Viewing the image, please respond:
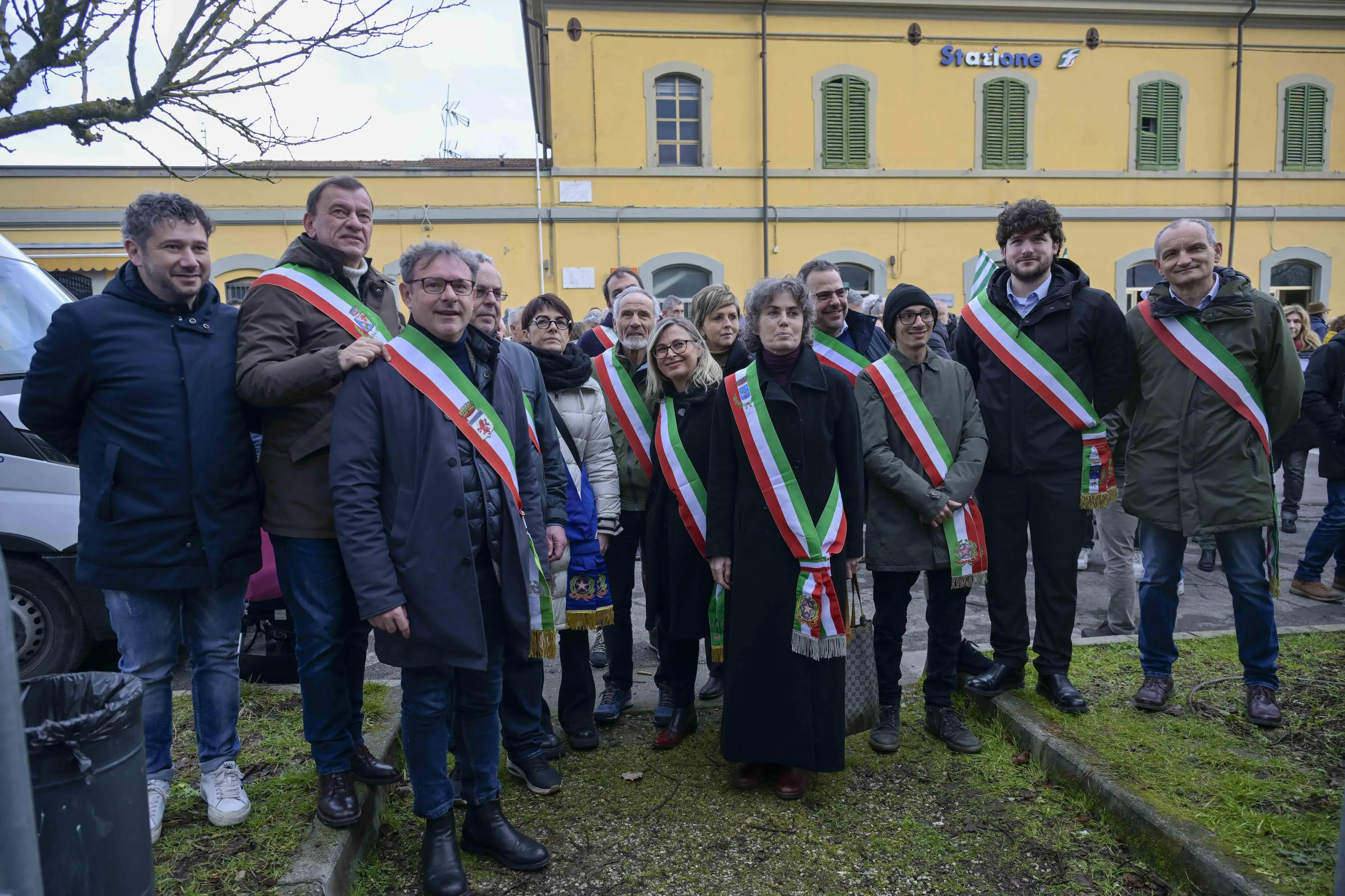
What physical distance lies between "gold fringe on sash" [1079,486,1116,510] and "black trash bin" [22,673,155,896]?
3561 mm

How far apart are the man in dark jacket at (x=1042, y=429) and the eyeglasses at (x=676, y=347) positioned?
1303mm

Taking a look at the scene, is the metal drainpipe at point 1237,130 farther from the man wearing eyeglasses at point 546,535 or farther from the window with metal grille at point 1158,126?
the man wearing eyeglasses at point 546,535

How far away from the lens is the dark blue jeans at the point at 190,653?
2.86 m

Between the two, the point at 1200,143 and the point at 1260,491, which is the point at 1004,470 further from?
the point at 1200,143

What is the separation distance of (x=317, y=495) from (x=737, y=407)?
5.18ft

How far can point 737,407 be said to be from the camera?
351cm

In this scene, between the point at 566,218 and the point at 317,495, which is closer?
the point at 317,495

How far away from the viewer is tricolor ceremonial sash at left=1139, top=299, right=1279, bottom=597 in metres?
3.72

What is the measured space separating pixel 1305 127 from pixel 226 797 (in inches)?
881

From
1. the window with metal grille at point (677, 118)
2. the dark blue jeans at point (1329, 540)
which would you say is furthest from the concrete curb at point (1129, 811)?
the window with metal grille at point (677, 118)

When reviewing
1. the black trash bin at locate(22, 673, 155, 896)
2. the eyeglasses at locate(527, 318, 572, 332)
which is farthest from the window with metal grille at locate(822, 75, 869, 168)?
the black trash bin at locate(22, 673, 155, 896)

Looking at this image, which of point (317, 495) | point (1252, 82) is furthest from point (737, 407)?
point (1252, 82)

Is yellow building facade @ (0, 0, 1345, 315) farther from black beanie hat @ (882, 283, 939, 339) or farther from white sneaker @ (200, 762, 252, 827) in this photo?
white sneaker @ (200, 762, 252, 827)

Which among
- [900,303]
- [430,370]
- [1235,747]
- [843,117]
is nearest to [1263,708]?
[1235,747]
